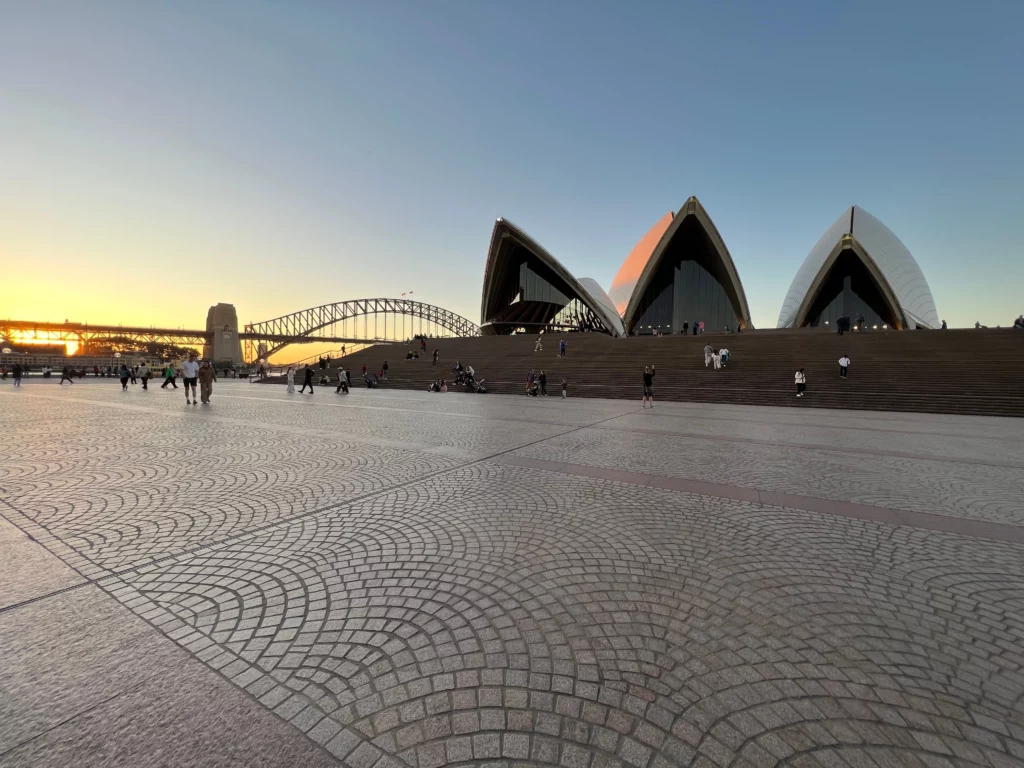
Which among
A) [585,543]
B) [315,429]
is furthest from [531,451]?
[315,429]

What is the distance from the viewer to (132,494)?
4285 millimetres

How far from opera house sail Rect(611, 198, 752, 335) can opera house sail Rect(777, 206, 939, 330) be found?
6.64 meters

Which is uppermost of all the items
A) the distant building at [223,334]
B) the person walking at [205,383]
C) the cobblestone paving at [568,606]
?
the distant building at [223,334]

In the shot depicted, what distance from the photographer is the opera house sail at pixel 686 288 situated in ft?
144

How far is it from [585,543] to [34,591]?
3.32 m

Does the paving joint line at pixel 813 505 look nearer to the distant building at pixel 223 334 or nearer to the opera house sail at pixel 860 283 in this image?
the opera house sail at pixel 860 283

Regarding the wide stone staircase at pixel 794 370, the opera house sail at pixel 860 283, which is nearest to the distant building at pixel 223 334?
the wide stone staircase at pixel 794 370

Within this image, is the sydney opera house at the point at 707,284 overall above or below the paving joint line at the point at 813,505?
above

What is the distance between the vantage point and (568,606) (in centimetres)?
244

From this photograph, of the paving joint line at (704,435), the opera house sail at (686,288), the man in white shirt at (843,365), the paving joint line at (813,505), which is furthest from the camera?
the opera house sail at (686,288)

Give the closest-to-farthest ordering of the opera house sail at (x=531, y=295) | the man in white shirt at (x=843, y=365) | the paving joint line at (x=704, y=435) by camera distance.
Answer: the paving joint line at (x=704, y=435) < the man in white shirt at (x=843, y=365) < the opera house sail at (x=531, y=295)

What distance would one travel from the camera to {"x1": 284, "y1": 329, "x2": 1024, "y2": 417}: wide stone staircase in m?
14.5

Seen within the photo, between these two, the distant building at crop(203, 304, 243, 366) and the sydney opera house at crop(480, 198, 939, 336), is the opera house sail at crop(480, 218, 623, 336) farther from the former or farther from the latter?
the distant building at crop(203, 304, 243, 366)

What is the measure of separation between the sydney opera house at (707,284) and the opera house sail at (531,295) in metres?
0.13
